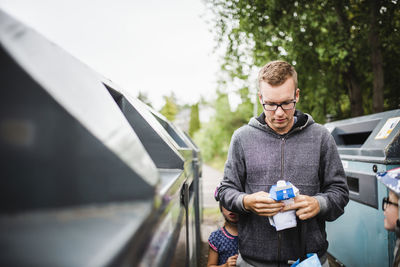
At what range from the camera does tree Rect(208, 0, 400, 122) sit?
481 centimetres

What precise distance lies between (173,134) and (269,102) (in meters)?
1.63

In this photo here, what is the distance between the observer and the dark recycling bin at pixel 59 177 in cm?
51

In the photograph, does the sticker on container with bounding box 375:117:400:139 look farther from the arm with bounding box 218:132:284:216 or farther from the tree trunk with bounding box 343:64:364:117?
the tree trunk with bounding box 343:64:364:117

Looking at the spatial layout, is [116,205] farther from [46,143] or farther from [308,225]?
[308,225]

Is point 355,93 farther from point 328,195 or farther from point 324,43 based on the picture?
point 328,195

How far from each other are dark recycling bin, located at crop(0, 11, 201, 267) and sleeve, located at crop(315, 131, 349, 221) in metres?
1.06

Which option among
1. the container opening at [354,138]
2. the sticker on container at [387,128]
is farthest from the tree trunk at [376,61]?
the sticker on container at [387,128]

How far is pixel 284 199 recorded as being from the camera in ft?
4.27

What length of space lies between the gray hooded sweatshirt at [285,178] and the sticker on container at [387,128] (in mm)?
1152

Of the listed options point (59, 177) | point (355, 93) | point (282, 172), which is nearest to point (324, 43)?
point (355, 93)

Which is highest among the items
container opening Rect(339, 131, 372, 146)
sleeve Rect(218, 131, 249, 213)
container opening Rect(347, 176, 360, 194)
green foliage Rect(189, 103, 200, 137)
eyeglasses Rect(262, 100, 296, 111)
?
green foliage Rect(189, 103, 200, 137)

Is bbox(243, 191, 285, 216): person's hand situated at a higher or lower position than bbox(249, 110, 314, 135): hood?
lower

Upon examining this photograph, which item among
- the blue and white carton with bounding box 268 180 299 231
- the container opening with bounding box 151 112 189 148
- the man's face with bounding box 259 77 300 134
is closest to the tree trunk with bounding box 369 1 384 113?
the container opening with bounding box 151 112 189 148

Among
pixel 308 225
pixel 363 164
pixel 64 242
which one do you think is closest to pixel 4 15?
pixel 64 242
